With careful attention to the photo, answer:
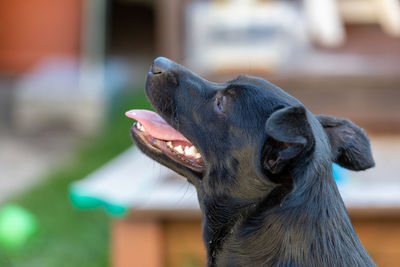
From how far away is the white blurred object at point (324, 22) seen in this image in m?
5.82

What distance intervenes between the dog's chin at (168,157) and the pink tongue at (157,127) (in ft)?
0.12

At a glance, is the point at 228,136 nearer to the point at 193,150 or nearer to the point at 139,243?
the point at 193,150

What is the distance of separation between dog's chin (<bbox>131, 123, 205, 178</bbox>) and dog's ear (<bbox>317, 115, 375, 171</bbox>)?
1.54 ft

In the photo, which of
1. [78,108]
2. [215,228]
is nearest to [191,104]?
[215,228]

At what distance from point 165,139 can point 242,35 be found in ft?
13.4

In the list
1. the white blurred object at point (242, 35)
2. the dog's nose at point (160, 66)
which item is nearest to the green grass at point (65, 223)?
the white blurred object at point (242, 35)

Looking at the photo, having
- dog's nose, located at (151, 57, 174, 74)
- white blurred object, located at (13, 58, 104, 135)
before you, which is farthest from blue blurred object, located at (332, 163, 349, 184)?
white blurred object, located at (13, 58, 104, 135)

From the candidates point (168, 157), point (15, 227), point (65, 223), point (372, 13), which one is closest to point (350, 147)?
point (168, 157)

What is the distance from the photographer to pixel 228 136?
6.29 ft

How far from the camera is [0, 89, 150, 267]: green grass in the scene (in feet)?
13.8

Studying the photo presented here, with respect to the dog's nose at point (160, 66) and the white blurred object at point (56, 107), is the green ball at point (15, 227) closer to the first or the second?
the dog's nose at point (160, 66)

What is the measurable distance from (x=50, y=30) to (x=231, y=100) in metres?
8.58

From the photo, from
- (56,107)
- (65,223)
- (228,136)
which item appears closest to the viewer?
(228,136)

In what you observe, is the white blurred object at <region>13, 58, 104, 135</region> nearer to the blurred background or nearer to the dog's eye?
the blurred background
